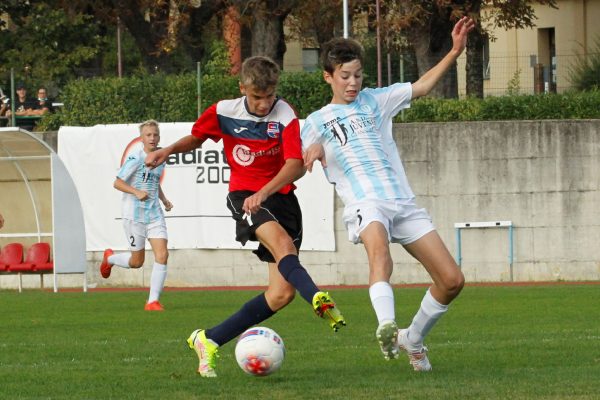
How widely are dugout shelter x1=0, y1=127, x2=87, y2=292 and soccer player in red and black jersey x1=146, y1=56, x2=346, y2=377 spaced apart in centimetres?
1057

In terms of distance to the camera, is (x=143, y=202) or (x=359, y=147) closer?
(x=359, y=147)

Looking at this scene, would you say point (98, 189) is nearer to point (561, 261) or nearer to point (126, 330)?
point (561, 261)

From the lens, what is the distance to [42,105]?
2573cm

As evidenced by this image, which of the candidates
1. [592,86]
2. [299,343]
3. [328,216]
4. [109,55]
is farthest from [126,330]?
[109,55]

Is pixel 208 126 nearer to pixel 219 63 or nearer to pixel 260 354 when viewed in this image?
pixel 260 354

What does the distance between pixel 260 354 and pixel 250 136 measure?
1553 mm

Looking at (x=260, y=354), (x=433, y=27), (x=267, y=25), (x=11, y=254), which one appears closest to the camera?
(x=260, y=354)

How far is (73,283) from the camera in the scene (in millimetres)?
22969

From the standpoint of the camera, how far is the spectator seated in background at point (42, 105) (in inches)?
1006

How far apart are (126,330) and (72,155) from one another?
34.6ft

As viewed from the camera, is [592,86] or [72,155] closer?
[72,155]

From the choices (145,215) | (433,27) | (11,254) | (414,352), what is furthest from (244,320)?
(433,27)

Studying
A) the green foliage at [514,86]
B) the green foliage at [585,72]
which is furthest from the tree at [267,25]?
the green foliage at [585,72]

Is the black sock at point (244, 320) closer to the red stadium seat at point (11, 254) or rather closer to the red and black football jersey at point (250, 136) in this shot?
the red and black football jersey at point (250, 136)
